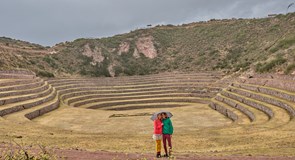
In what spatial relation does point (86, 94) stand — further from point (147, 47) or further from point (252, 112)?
point (147, 47)

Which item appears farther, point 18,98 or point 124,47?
point 124,47

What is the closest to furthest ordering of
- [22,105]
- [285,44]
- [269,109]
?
[269,109]
[22,105]
[285,44]

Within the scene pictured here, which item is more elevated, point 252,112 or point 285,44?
point 285,44

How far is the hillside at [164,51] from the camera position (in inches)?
2032

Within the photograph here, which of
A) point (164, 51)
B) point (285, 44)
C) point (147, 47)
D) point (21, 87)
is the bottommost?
point (21, 87)

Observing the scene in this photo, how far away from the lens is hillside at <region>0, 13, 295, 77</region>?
169ft

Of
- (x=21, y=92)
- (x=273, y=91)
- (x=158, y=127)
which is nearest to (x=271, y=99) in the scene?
(x=273, y=91)

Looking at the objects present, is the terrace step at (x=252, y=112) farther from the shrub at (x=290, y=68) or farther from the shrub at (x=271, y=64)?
the shrub at (x=271, y=64)

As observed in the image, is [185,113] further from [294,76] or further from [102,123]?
[294,76]

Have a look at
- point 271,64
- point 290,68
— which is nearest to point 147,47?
point 271,64

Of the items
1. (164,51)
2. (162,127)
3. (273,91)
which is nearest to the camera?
(162,127)

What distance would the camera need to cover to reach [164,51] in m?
70.8

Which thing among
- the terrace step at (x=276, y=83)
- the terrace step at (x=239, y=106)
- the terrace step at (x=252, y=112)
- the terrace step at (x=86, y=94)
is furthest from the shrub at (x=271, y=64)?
the terrace step at (x=86, y=94)

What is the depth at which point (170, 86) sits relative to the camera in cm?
4491
